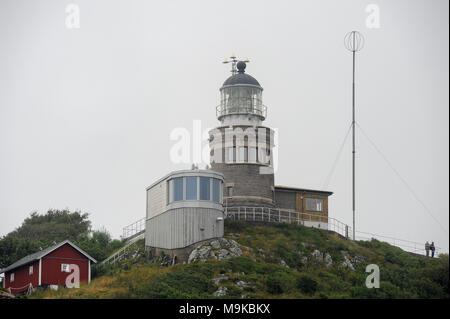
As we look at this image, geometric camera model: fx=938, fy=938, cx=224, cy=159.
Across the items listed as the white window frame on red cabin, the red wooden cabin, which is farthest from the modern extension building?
the white window frame on red cabin

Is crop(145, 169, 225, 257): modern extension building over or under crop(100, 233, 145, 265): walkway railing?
over

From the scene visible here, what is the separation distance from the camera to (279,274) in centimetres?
5525

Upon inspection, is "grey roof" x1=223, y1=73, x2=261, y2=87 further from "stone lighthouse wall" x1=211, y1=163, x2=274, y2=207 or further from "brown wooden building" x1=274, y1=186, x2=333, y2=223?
"brown wooden building" x1=274, y1=186, x2=333, y2=223

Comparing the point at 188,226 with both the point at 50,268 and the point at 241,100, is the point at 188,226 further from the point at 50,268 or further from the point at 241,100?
the point at 241,100

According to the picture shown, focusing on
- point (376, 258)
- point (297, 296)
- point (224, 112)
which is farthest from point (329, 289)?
point (224, 112)

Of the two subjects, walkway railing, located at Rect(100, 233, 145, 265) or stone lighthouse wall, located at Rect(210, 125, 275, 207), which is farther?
stone lighthouse wall, located at Rect(210, 125, 275, 207)

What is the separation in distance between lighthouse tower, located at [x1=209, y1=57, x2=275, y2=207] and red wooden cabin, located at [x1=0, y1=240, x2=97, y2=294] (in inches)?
484

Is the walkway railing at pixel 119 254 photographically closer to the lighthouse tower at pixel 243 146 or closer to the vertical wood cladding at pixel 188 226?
the vertical wood cladding at pixel 188 226

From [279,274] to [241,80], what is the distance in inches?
771

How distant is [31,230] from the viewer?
81812mm

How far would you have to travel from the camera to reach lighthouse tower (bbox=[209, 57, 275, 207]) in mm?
67062

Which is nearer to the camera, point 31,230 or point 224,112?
point 224,112

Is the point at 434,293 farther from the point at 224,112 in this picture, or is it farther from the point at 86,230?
the point at 86,230
